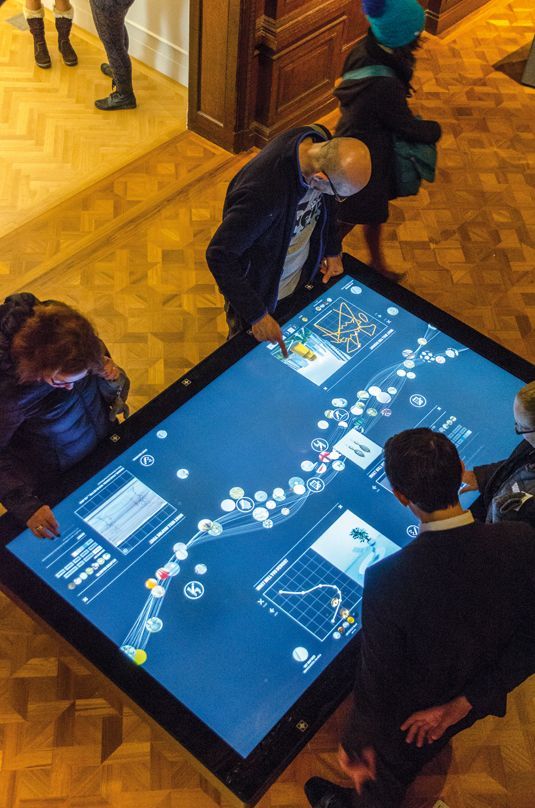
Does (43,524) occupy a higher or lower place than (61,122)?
higher

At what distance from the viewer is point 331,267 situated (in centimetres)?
262

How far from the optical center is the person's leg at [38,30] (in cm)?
486

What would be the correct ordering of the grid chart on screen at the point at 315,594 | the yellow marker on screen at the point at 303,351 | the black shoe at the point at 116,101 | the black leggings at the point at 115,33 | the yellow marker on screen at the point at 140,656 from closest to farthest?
the yellow marker on screen at the point at 140,656 → the grid chart on screen at the point at 315,594 → the yellow marker on screen at the point at 303,351 → the black leggings at the point at 115,33 → the black shoe at the point at 116,101

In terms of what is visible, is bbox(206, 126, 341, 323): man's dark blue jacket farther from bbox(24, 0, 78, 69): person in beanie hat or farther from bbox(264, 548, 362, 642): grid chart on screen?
bbox(24, 0, 78, 69): person in beanie hat

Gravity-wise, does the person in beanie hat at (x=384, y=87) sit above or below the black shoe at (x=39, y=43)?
above

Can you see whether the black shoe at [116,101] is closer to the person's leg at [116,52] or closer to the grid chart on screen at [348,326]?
the person's leg at [116,52]

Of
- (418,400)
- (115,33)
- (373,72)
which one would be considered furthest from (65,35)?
(418,400)

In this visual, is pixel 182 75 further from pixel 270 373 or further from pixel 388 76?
pixel 270 373

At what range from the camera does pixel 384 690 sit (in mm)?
1738

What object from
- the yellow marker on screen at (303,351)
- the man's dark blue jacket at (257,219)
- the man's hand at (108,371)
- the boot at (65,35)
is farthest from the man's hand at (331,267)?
the boot at (65,35)

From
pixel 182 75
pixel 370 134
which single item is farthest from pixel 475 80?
pixel 370 134

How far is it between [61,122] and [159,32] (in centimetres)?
91

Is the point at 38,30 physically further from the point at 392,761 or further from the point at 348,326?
the point at 392,761

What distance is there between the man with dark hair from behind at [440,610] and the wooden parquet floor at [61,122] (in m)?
3.17
